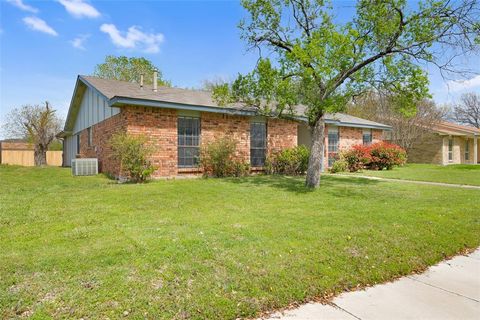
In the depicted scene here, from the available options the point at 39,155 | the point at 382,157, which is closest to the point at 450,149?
the point at 382,157

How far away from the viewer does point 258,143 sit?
564 inches

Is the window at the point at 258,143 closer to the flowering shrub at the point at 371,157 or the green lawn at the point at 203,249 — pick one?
the flowering shrub at the point at 371,157

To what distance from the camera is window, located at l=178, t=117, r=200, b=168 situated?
478 inches

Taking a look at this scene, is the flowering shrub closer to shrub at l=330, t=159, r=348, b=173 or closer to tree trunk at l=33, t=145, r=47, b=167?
shrub at l=330, t=159, r=348, b=173

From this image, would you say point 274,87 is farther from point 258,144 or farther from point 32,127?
point 32,127

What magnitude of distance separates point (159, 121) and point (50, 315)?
9509 mm

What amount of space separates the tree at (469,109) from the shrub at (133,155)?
2028 inches

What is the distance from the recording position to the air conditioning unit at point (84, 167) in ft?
42.7

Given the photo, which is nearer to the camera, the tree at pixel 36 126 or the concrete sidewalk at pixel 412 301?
the concrete sidewalk at pixel 412 301

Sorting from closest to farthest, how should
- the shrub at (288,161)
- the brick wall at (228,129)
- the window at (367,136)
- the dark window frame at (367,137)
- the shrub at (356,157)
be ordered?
1. the brick wall at (228,129)
2. the shrub at (288,161)
3. the shrub at (356,157)
4. the dark window frame at (367,137)
5. the window at (367,136)

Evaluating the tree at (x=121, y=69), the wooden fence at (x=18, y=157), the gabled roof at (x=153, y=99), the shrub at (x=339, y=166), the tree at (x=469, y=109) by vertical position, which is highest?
the tree at (x=121, y=69)

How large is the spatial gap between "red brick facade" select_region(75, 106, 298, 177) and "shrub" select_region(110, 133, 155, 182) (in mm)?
617

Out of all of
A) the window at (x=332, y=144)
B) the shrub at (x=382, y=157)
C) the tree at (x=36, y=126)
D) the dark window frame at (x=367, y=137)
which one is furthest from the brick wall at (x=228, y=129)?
the tree at (x=36, y=126)

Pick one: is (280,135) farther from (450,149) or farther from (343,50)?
(450,149)
